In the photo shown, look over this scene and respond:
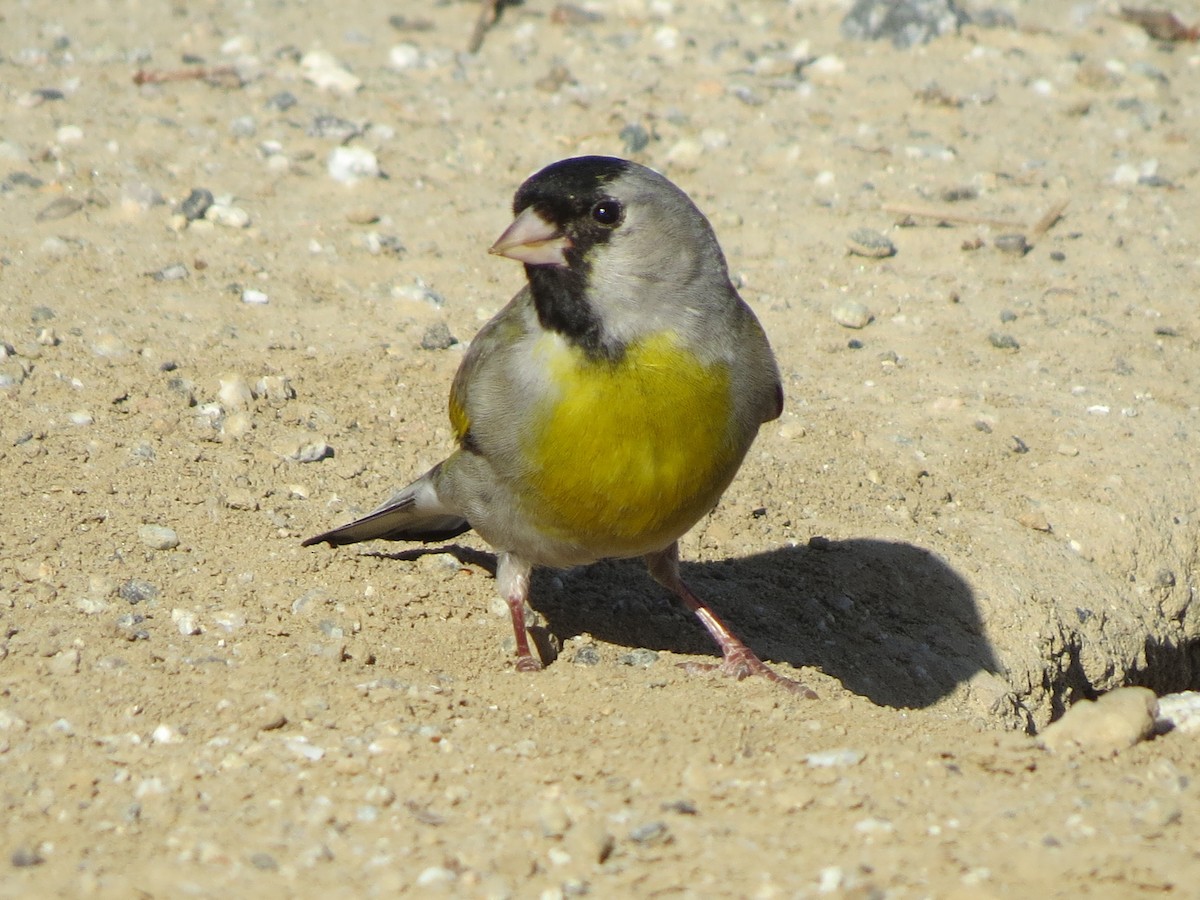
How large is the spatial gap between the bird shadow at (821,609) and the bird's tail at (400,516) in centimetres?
16

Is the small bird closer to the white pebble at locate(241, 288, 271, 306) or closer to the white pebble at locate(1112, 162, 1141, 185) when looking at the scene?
the white pebble at locate(241, 288, 271, 306)

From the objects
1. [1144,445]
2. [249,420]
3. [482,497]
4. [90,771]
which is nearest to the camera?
[90,771]

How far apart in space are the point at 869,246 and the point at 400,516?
12.5 feet

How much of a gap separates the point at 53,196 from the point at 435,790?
519cm

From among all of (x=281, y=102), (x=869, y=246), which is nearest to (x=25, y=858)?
(x=869, y=246)

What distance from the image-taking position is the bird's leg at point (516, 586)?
536cm

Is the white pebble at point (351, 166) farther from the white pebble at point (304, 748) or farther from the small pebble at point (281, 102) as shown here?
the white pebble at point (304, 748)

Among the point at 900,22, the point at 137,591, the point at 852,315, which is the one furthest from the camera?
the point at 900,22

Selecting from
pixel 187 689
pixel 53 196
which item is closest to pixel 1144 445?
pixel 187 689

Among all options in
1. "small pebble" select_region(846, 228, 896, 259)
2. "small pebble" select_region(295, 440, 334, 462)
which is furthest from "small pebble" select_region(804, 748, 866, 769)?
"small pebble" select_region(846, 228, 896, 259)

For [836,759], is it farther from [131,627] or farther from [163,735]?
[131,627]

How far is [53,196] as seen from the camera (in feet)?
25.7

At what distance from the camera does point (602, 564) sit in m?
6.62

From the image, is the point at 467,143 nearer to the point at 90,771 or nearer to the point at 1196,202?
the point at 1196,202
